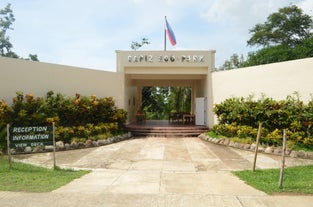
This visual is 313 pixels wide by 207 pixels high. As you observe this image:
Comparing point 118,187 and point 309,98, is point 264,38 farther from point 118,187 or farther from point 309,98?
point 118,187

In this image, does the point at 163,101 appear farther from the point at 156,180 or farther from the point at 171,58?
the point at 156,180

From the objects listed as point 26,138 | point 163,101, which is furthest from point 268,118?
point 163,101

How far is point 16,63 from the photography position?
11508mm

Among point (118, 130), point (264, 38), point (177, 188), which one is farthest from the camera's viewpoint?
point (264, 38)

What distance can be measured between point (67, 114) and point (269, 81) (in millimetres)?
9167

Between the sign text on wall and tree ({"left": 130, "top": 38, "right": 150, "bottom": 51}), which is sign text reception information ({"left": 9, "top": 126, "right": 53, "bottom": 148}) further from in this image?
tree ({"left": 130, "top": 38, "right": 150, "bottom": 51})

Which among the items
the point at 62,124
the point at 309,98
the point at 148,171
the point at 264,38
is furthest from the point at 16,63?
Result: the point at 264,38

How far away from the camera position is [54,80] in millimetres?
12984

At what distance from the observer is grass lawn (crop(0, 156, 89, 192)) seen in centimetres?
585

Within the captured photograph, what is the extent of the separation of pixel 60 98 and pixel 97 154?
12.5 feet

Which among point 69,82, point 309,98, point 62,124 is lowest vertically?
point 62,124

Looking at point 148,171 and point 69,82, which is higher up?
point 69,82

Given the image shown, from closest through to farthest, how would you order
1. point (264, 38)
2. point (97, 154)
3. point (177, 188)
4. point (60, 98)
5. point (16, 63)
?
point (177, 188) → point (97, 154) → point (16, 63) → point (60, 98) → point (264, 38)

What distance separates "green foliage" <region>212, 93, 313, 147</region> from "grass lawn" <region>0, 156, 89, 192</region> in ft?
24.3
